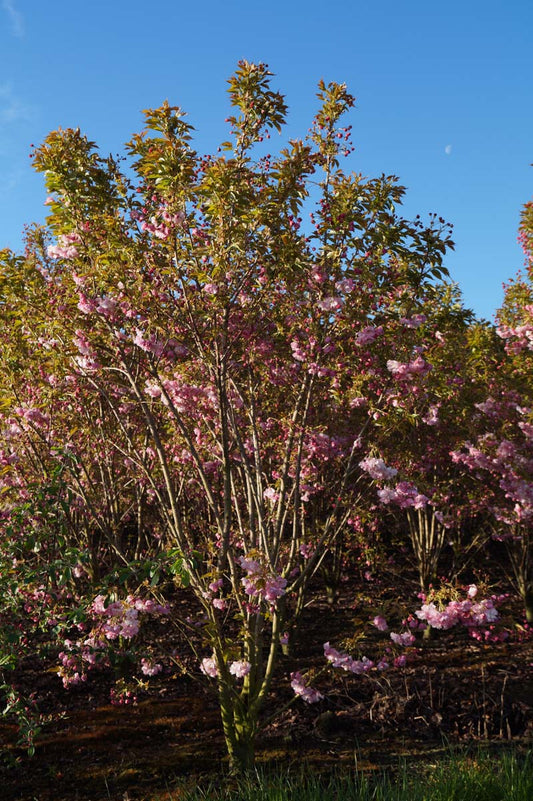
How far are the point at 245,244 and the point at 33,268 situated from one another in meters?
3.21

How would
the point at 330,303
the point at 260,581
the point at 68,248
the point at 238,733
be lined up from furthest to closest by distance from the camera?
1. the point at 68,248
2. the point at 238,733
3. the point at 330,303
4. the point at 260,581

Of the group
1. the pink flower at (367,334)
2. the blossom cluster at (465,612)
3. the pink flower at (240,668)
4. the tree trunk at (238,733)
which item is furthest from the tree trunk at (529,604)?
the pink flower at (367,334)

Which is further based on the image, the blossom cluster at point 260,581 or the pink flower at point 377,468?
the pink flower at point 377,468

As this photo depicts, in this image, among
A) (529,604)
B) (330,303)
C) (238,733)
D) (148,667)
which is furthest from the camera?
(529,604)

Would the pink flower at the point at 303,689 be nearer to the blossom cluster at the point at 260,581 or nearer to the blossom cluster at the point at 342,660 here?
the blossom cluster at the point at 342,660

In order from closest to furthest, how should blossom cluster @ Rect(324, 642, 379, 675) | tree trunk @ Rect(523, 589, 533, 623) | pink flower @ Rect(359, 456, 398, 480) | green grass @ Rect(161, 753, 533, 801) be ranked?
green grass @ Rect(161, 753, 533, 801) → pink flower @ Rect(359, 456, 398, 480) → blossom cluster @ Rect(324, 642, 379, 675) → tree trunk @ Rect(523, 589, 533, 623)

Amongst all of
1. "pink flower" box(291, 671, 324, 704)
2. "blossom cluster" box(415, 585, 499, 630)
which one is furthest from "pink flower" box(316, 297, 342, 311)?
"pink flower" box(291, 671, 324, 704)

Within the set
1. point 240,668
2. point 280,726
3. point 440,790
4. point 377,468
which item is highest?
point 377,468

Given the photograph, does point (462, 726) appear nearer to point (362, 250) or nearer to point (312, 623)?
point (312, 623)

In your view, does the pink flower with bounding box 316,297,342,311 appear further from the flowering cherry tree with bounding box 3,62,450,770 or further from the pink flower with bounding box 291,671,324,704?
the pink flower with bounding box 291,671,324,704

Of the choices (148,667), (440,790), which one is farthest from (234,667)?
(440,790)

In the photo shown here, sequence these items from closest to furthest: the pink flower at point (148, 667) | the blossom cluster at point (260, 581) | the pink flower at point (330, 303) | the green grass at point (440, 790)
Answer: the green grass at point (440, 790)
the blossom cluster at point (260, 581)
the pink flower at point (330, 303)
the pink flower at point (148, 667)

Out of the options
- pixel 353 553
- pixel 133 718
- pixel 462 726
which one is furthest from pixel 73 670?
pixel 353 553

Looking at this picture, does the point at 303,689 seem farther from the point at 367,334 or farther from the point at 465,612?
the point at 367,334
